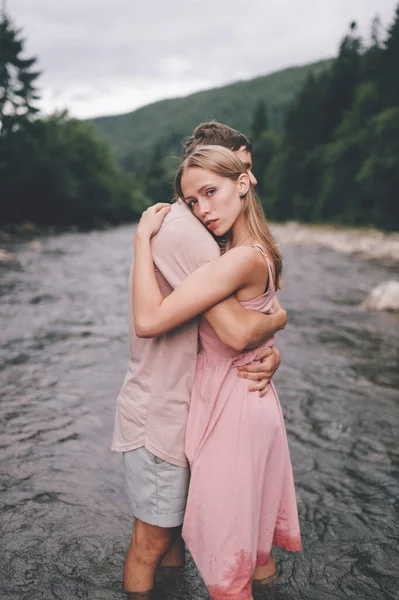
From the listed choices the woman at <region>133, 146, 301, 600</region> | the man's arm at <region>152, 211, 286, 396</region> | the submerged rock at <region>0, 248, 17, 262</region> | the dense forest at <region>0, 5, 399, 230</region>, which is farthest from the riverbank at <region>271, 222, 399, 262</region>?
the man's arm at <region>152, 211, 286, 396</region>

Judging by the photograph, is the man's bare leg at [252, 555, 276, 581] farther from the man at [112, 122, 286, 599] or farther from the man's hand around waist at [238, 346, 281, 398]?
the man's hand around waist at [238, 346, 281, 398]

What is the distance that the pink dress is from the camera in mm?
2248

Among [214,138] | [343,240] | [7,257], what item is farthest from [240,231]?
[343,240]

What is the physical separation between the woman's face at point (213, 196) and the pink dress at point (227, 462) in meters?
0.31

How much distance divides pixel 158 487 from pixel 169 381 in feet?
1.50

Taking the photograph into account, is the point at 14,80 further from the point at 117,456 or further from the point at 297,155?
the point at 117,456

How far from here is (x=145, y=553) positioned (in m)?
2.49

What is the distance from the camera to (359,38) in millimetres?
59719

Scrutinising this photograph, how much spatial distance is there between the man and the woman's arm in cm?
7

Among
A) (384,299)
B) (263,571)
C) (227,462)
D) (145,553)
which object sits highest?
(227,462)

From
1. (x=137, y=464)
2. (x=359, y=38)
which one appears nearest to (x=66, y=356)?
(x=137, y=464)

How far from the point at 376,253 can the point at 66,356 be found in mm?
19253

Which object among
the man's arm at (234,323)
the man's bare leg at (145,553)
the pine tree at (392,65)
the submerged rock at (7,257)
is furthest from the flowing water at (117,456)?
the pine tree at (392,65)

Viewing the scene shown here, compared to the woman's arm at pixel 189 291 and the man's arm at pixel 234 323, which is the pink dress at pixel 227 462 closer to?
the man's arm at pixel 234 323
